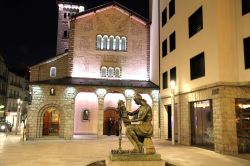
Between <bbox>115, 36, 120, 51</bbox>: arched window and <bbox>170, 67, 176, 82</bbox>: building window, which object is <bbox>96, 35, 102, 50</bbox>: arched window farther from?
<bbox>170, 67, 176, 82</bbox>: building window

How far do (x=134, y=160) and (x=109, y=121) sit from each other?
18.0 m

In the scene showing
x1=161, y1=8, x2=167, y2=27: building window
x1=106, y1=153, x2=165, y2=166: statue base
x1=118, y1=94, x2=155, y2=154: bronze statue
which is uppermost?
x1=161, y1=8, x2=167, y2=27: building window

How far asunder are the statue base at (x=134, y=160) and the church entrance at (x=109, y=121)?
1777 cm

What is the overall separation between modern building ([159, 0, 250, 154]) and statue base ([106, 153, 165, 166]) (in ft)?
21.7

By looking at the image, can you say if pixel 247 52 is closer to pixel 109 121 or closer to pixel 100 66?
pixel 100 66

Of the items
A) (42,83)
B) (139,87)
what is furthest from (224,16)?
(42,83)

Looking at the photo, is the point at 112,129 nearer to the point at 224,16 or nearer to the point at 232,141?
the point at 232,141

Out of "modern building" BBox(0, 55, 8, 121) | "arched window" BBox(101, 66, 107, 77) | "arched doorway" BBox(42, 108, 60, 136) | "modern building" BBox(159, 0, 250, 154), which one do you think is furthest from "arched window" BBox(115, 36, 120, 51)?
"modern building" BBox(0, 55, 8, 121)

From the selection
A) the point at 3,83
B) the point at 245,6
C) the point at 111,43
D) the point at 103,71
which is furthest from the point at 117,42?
the point at 3,83

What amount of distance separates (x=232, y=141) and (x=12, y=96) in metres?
48.6

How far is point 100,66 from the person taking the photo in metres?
26.3

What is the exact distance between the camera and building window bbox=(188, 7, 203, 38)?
55.6 ft

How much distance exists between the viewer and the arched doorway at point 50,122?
2466 centimetres

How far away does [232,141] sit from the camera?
1384 cm
